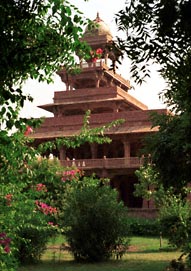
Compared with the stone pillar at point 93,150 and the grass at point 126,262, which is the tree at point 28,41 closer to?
the grass at point 126,262

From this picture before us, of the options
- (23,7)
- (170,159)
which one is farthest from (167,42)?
(170,159)

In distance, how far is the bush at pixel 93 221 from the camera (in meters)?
12.0

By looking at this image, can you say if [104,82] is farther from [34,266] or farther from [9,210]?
[9,210]

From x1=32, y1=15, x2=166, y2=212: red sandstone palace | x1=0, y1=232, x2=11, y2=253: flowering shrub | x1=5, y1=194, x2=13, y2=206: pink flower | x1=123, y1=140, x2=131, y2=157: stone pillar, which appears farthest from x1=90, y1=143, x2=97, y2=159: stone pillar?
x1=0, y1=232, x2=11, y2=253: flowering shrub

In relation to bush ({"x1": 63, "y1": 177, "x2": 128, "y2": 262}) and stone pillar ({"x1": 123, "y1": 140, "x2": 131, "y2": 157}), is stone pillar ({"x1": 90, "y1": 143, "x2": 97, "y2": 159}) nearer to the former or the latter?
stone pillar ({"x1": 123, "y1": 140, "x2": 131, "y2": 157})

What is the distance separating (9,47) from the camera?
2.96m

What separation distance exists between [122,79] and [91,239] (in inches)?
925

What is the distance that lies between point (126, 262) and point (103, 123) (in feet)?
47.9

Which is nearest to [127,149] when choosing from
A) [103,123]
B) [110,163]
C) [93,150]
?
[110,163]

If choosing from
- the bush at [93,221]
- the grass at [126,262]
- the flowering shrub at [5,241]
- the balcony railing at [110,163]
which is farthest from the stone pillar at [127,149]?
the flowering shrub at [5,241]

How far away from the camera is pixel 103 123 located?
87.4 ft

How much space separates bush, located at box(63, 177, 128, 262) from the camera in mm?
11984

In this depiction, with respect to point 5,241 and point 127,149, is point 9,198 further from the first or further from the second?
point 127,149

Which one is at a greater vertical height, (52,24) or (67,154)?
(67,154)
